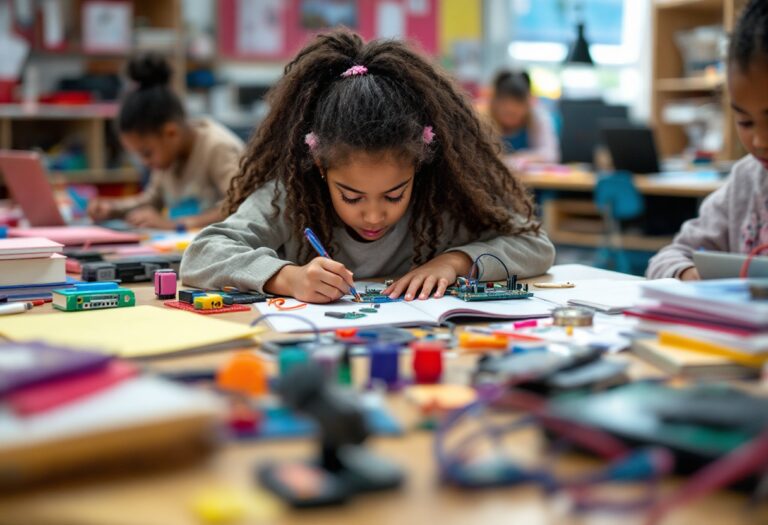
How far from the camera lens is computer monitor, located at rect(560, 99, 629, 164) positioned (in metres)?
5.04

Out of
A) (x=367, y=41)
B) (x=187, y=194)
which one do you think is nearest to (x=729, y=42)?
(x=367, y=41)

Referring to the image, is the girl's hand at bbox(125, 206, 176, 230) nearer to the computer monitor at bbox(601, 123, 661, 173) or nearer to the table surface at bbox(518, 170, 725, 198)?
Result: the table surface at bbox(518, 170, 725, 198)

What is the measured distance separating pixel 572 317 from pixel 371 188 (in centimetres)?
47

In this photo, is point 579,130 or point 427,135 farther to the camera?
point 579,130

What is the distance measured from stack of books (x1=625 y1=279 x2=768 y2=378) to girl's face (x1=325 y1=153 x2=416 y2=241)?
1.87ft

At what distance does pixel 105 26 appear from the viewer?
543cm

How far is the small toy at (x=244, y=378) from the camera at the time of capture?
36.9 inches

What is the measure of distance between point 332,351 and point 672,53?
507 cm

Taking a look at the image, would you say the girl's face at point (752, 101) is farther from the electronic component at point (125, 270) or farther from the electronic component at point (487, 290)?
the electronic component at point (125, 270)

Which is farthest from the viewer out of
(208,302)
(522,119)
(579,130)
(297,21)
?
(297,21)

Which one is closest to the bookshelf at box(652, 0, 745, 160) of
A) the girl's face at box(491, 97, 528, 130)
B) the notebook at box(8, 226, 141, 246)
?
the girl's face at box(491, 97, 528, 130)

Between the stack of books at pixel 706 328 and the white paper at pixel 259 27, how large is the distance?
→ 5483 millimetres

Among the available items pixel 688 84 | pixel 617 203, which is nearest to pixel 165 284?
pixel 617 203

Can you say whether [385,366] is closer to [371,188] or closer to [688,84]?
[371,188]
